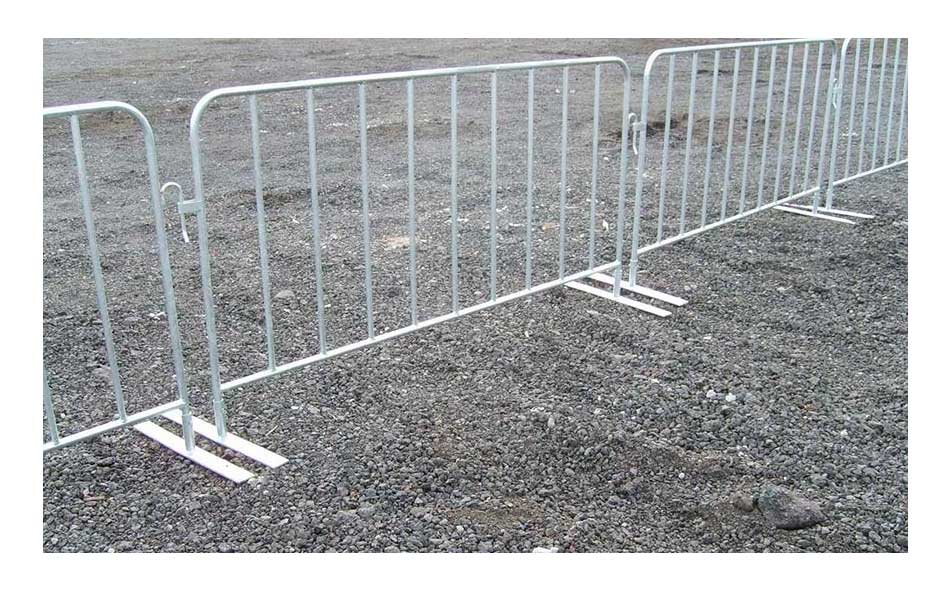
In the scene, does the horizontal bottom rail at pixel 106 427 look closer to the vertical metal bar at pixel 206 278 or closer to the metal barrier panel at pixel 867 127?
the vertical metal bar at pixel 206 278

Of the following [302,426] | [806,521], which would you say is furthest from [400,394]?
[806,521]

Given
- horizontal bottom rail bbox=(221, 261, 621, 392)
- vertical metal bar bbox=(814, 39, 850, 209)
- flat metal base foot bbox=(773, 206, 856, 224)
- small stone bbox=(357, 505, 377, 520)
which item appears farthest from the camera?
flat metal base foot bbox=(773, 206, 856, 224)

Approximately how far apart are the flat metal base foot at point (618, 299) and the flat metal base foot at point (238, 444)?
254 cm

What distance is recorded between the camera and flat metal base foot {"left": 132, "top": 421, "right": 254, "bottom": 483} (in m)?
3.72

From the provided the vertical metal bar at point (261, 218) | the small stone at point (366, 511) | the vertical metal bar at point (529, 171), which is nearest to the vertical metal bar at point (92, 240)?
the vertical metal bar at point (261, 218)

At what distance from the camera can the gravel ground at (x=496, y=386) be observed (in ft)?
11.3

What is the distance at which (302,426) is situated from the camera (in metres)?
4.10

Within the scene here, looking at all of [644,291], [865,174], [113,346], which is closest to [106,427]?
[113,346]

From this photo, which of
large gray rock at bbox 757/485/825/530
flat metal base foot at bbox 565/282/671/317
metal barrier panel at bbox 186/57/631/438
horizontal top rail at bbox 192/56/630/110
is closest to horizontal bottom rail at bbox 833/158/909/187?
metal barrier panel at bbox 186/57/631/438

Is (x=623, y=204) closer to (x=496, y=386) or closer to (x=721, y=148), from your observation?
(x=496, y=386)

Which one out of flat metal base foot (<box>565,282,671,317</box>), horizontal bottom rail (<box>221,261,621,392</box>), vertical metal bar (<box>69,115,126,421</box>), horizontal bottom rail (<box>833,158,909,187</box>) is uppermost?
vertical metal bar (<box>69,115,126,421</box>)

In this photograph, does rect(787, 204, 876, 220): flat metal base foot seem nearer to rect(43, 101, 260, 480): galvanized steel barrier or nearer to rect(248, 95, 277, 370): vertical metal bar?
rect(248, 95, 277, 370): vertical metal bar

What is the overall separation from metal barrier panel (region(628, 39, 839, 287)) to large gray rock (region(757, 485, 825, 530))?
92.0 inches

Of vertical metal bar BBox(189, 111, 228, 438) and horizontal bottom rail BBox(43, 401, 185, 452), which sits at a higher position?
vertical metal bar BBox(189, 111, 228, 438)
